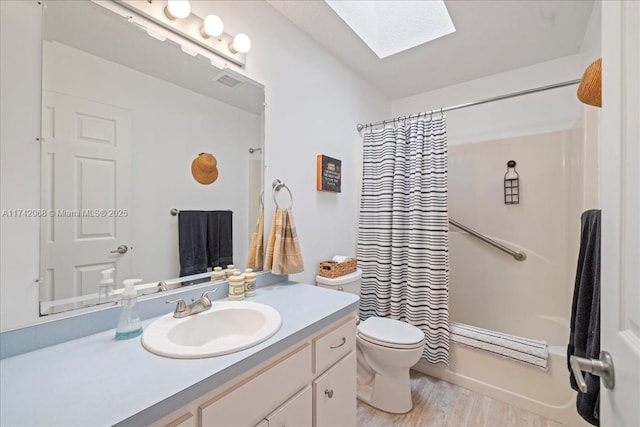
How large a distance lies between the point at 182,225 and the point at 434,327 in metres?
1.67

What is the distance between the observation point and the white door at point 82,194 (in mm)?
860

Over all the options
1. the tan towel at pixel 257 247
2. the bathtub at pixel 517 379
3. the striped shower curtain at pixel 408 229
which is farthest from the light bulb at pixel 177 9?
the bathtub at pixel 517 379

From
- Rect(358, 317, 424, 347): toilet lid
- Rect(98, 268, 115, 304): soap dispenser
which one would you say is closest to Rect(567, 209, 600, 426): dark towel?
Rect(358, 317, 424, 347): toilet lid

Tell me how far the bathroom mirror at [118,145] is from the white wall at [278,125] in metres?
0.03

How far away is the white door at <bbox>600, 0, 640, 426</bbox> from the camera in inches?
18.0

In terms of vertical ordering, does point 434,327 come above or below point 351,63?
below

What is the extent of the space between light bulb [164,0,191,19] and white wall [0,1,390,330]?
0.39 feet

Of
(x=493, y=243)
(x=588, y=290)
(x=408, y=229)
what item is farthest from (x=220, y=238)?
(x=493, y=243)

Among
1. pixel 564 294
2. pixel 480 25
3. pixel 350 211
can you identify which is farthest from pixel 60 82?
pixel 564 294

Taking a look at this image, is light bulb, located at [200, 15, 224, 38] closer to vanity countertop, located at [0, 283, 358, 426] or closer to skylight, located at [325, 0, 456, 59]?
skylight, located at [325, 0, 456, 59]

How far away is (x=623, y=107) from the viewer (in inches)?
20.0

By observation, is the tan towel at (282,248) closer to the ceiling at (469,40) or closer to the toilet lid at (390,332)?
the toilet lid at (390,332)

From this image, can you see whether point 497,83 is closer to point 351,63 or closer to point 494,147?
point 494,147

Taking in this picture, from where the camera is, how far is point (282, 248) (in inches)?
57.4
